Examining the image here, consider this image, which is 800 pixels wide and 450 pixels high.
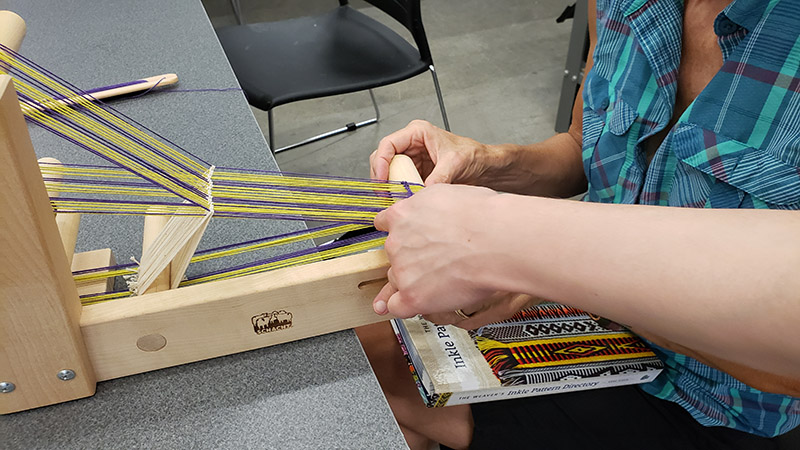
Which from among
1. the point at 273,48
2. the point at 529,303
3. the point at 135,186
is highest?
the point at 135,186

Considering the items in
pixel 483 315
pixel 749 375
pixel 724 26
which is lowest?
pixel 749 375

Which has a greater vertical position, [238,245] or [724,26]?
[724,26]

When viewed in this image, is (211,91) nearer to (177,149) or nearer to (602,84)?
(177,149)

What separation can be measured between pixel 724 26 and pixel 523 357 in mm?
480

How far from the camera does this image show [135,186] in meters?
0.77

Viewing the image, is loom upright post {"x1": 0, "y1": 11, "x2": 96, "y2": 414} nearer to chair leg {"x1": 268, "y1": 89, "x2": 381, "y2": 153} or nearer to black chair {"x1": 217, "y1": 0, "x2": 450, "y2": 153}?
black chair {"x1": 217, "y1": 0, "x2": 450, "y2": 153}

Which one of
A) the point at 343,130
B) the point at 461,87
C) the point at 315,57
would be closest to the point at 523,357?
the point at 315,57

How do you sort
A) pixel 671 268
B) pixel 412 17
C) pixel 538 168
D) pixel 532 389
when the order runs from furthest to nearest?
1. pixel 412 17
2. pixel 538 168
3. pixel 532 389
4. pixel 671 268

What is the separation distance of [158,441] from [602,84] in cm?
82

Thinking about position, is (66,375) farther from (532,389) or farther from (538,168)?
(538,168)

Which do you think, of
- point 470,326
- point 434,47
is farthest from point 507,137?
point 470,326

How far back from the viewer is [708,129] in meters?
0.82

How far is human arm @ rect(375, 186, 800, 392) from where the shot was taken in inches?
19.8

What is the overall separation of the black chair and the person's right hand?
0.85m
